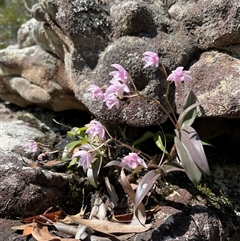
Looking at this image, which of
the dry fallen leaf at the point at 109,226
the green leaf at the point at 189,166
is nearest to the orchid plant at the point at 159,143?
the green leaf at the point at 189,166

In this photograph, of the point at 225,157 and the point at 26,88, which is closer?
the point at 225,157

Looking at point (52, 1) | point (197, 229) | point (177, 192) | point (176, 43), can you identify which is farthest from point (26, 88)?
point (197, 229)

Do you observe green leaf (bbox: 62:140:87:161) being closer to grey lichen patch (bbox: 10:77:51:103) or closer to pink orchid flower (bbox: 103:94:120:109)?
pink orchid flower (bbox: 103:94:120:109)

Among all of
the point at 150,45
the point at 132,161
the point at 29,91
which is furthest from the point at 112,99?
the point at 29,91

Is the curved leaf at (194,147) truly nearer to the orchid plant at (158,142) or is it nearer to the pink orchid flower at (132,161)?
the orchid plant at (158,142)

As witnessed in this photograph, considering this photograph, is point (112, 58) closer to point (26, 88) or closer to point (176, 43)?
point (176, 43)

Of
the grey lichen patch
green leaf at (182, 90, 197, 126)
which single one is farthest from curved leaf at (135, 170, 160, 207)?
the grey lichen patch
